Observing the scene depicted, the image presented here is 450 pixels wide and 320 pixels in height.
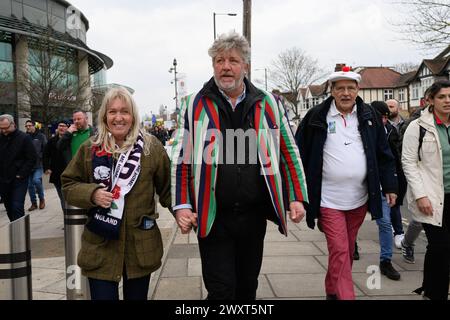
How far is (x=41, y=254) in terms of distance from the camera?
6.01m

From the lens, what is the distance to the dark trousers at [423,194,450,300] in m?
3.49

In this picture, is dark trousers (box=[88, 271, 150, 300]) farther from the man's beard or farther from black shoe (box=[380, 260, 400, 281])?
black shoe (box=[380, 260, 400, 281])

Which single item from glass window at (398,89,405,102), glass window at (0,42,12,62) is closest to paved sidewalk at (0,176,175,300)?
glass window at (0,42,12,62)

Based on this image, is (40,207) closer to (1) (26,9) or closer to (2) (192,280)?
(2) (192,280)

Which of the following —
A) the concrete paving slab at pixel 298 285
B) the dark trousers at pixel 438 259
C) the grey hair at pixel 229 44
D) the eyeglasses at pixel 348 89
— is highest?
the grey hair at pixel 229 44

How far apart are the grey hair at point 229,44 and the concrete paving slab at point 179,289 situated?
2427 mm

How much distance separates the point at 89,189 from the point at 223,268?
94 cm

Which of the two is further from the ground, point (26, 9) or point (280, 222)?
point (26, 9)

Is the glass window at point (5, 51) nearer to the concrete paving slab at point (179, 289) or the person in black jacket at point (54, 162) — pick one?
the person in black jacket at point (54, 162)

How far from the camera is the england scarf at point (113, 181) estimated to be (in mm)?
2629

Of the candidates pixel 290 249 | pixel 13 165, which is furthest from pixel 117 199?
pixel 13 165

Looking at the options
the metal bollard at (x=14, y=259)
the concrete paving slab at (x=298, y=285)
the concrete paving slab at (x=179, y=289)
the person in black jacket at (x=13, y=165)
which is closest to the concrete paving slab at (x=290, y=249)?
the concrete paving slab at (x=298, y=285)

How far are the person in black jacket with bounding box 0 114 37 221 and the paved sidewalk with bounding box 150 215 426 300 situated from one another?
2.55 meters

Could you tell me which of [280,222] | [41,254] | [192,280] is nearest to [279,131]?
[280,222]
